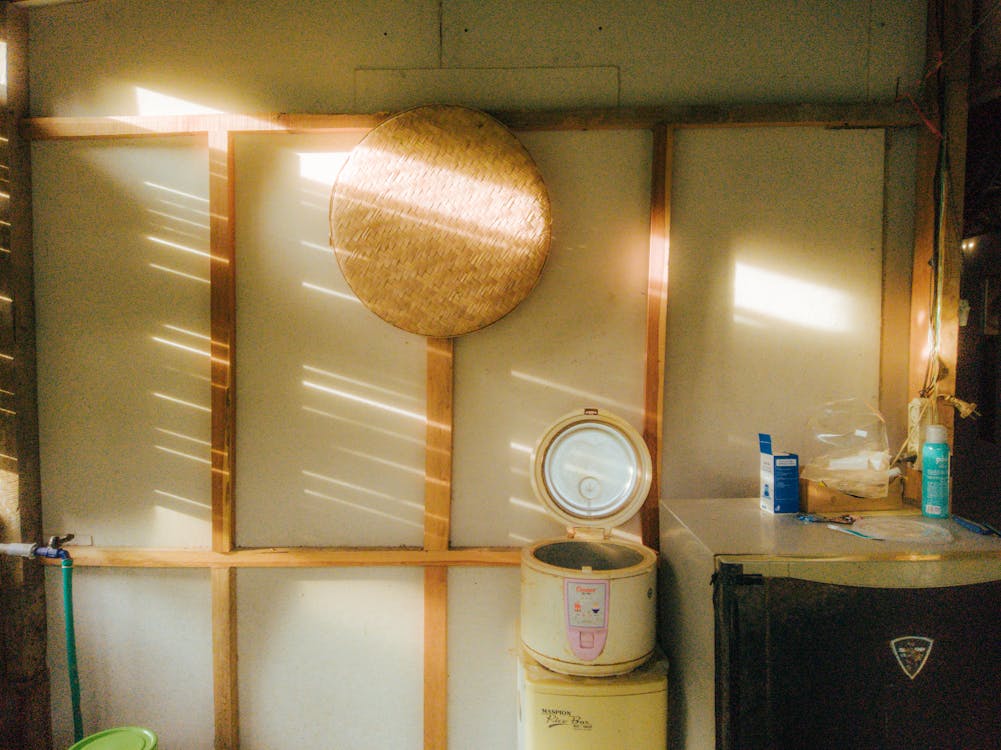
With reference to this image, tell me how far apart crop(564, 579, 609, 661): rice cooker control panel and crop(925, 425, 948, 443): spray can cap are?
4.11 feet

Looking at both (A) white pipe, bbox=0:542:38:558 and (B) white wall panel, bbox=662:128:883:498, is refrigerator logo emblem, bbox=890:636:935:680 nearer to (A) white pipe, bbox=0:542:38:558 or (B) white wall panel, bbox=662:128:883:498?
(B) white wall panel, bbox=662:128:883:498

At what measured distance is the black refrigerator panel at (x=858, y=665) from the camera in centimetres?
151

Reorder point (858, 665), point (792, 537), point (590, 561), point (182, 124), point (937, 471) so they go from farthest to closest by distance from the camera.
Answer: point (182, 124), point (590, 561), point (937, 471), point (792, 537), point (858, 665)

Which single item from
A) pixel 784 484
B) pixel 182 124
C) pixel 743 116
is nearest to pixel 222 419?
pixel 182 124

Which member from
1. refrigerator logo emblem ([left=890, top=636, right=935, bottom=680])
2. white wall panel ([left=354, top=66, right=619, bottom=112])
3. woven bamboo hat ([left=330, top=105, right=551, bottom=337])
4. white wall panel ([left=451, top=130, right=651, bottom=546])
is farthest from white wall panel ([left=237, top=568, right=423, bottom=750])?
white wall panel ([left=354, top=66, right=619, bottom=112])

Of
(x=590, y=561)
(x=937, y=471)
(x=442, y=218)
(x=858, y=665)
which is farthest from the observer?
(x=442, y=218)

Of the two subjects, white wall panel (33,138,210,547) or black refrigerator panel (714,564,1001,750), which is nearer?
black refrigerator panel (714,564,1001,750)

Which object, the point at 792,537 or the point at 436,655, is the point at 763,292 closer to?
the point at 792,537

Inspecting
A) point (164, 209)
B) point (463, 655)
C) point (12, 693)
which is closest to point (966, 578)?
point (463, 655)

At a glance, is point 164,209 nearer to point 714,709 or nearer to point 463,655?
point 463,655

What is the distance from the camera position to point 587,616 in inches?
72.2

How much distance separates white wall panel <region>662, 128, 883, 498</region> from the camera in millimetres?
2344

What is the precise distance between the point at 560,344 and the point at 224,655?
6.40 feet

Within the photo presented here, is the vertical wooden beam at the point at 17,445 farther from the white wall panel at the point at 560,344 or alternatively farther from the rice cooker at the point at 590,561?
the rice cooker at the point at 590,561
